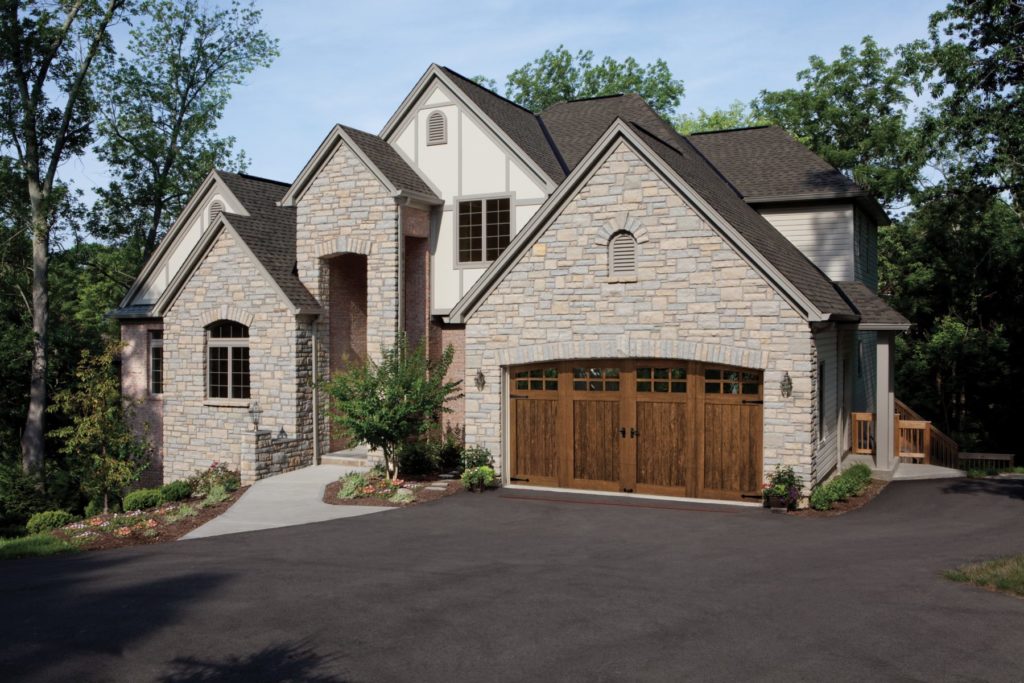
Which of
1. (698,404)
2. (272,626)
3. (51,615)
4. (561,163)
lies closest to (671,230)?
(698,404)

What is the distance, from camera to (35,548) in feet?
47.9

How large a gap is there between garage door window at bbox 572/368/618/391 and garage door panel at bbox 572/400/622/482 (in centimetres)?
28

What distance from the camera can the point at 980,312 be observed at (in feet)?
108

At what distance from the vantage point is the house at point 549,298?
16359mm

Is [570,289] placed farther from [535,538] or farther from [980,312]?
[980,312]

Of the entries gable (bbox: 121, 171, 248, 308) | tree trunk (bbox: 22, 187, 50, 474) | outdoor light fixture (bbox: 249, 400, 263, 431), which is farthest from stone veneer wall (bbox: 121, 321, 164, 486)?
outdoor light fixture (bbox: 249, 400, 263, 431)

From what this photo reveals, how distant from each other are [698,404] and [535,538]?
4.74 meters

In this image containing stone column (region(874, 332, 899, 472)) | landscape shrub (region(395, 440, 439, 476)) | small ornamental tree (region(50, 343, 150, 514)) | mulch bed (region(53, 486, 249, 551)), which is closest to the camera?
mulch bed (region(53, 486, 249, 551))

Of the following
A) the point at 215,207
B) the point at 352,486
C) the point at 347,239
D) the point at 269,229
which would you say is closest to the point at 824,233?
the point at 347,239

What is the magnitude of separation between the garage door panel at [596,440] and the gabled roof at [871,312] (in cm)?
618

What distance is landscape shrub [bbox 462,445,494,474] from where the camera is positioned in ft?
59.7

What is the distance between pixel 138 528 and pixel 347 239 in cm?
910

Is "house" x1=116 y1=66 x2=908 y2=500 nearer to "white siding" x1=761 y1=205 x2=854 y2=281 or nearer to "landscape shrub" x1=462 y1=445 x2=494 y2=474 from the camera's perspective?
"white siding" x1=761 y1=205 x2=854 y2=281

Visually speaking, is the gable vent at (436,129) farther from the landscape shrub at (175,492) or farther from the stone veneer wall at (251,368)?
the landscape shrub at (175,492)
